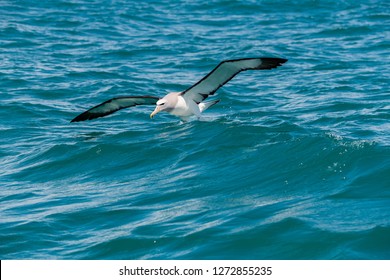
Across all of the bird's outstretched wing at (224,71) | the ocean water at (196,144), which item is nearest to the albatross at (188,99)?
the bird's outstretched wing at (224,71)

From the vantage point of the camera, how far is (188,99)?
18625mm

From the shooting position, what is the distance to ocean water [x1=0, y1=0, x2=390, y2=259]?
1175cm

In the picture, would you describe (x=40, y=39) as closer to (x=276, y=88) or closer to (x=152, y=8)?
(x=152, y=8)

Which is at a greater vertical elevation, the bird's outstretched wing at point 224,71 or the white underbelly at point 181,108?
the bird's outstretched wing at point 224,71

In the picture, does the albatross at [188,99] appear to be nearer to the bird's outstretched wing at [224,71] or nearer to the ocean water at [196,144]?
the bird's outstretched wing at [224,71]

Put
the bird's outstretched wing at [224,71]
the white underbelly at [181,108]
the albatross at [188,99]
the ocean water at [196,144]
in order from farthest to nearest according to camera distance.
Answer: the white underbelly at [181,108] → the albatross at [188,99] → the bird's outstretched wing at [224,71] → the ocean water at [196,144]

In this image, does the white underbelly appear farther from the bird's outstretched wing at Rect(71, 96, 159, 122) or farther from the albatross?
the bird's outstretched wing at Rect(71, 96, 159, 122)

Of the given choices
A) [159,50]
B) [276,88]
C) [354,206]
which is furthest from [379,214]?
[159,50]

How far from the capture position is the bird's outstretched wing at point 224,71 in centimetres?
1728

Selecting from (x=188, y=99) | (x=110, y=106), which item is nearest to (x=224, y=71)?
(x=188, y=99)

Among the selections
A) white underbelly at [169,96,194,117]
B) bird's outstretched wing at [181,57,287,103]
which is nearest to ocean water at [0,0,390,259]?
white underbelly at [169,96,194,117]

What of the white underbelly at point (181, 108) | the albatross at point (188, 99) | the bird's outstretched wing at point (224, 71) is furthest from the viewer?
the white underbelly at point (181, 108)

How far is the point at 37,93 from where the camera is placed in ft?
71.2

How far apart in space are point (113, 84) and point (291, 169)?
912 cm
